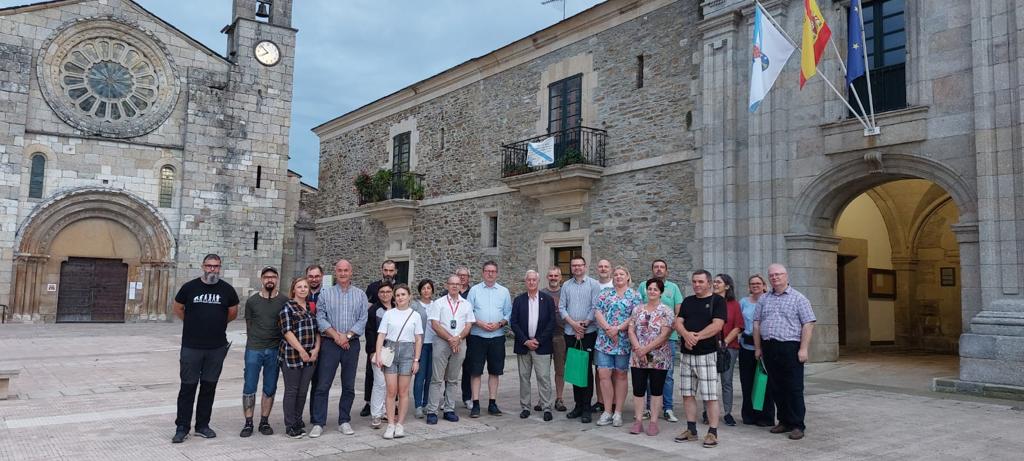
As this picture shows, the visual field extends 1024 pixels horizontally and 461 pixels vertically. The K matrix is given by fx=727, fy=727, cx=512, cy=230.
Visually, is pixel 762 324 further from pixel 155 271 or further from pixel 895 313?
pixel 155 271

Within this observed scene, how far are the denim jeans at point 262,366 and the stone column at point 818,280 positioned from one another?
8022 mm

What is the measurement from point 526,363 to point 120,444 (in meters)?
3.71

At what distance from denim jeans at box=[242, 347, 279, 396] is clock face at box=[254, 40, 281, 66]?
2037 cm

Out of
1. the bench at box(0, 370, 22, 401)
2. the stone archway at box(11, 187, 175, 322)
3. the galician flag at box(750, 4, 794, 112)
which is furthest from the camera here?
the stone archway at box(11, 187, 175, 322)

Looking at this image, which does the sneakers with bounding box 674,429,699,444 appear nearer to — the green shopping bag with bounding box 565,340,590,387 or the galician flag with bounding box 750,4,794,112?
the green shopping bag with bounding box 565,340,590,387

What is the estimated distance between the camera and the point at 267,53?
24.7 metres

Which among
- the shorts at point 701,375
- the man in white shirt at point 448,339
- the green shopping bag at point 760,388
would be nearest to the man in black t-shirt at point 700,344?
the shorts at point 701,375

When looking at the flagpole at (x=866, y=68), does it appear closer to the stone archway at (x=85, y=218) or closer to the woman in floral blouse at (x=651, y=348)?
the woman in floral blouse at (x=651, y=348)

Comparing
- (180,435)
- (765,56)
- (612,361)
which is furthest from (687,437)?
(765,56)

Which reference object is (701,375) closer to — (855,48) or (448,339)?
(448,339)

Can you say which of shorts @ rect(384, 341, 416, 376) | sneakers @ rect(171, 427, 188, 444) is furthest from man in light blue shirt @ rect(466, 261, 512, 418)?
sneakers @ rect(171, 427, 188, 444)

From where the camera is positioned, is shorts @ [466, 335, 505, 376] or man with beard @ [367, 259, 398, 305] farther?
man with beard @ [367, 259, 398, 305]

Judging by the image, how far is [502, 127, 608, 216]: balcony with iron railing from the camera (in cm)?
1472

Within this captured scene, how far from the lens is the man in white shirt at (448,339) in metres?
7.11
